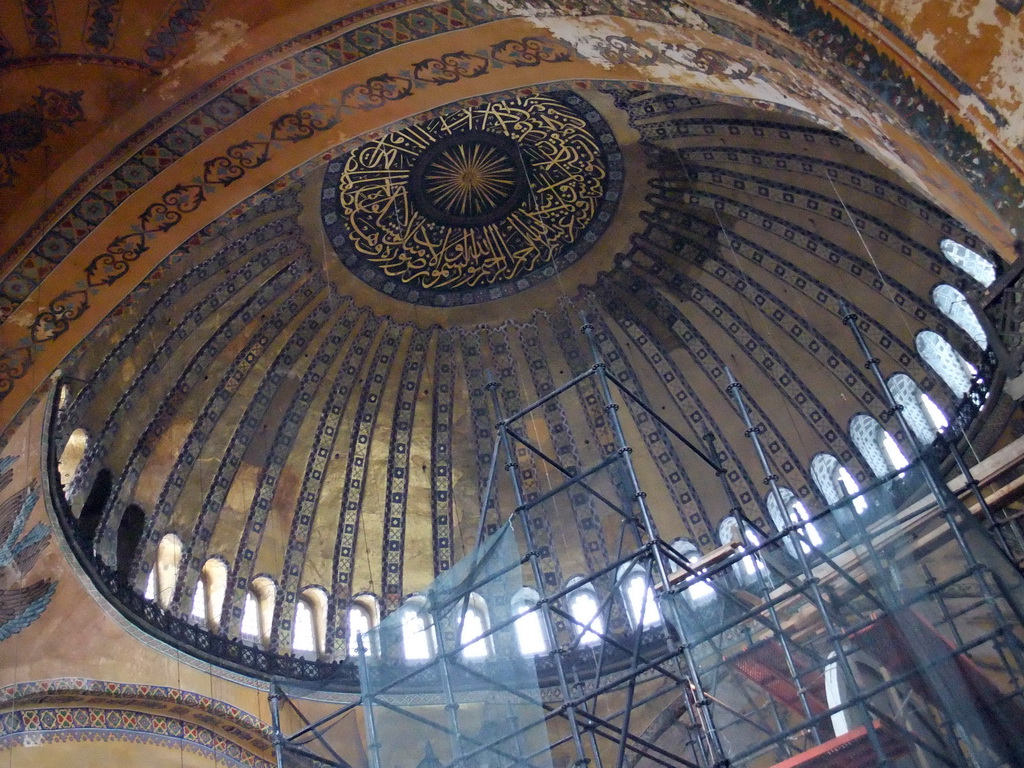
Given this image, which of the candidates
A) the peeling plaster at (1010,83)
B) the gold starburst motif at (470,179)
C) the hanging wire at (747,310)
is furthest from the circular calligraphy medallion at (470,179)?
the peeling plaster at (1010,83)

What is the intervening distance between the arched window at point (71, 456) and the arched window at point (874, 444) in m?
8.82

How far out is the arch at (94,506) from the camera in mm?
11773

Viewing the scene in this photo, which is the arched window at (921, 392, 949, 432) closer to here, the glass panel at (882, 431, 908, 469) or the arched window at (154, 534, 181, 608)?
the glass panel at (882, 431, 908, 469)

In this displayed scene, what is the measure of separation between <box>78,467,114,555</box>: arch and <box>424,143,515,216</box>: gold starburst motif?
5.24 m

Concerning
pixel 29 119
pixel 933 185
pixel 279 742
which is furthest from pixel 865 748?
pixel 29 119

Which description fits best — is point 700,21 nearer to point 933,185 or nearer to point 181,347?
point 933,185

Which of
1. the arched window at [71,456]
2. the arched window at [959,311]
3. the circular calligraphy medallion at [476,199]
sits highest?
the circular calligraphy medallion at [476,199]

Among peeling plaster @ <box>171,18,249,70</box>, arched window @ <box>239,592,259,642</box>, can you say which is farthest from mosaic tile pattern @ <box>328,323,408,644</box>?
peeling plaster @ <box>171,18,249,70</box>

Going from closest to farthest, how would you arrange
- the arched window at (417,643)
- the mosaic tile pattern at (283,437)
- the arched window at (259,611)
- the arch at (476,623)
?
1. the arched window at (259,611)
2. the mosaic tile pattern at (283,437)
3. the arched window at (417,643)
4. the arch at (476,623)

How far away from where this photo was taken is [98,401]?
12109 mm

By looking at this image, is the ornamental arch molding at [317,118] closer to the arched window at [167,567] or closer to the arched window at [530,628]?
the arched window at [167,567]

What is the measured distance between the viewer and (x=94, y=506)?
12133 millimetres

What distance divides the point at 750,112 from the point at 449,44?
551cm

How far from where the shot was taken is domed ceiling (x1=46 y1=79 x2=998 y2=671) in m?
13.0
